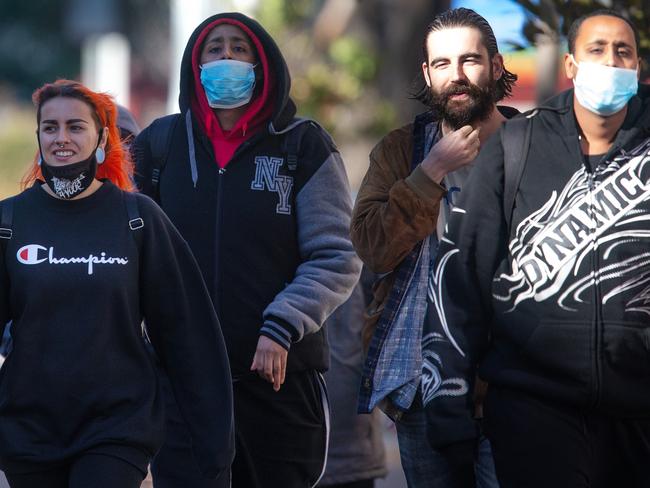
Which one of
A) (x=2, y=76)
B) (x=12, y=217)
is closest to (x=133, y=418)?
(x=12, y=217)

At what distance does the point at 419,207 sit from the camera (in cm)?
466

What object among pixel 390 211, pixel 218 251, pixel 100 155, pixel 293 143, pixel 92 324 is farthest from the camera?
pixel 293 143

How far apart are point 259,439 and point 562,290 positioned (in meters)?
1.47

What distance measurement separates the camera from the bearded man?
15.3 feet

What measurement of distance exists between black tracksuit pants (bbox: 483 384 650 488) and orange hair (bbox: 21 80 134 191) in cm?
163

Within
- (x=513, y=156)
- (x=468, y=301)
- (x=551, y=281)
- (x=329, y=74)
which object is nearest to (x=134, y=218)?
(x=468, y=301)

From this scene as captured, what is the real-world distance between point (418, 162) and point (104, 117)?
3.58 ft

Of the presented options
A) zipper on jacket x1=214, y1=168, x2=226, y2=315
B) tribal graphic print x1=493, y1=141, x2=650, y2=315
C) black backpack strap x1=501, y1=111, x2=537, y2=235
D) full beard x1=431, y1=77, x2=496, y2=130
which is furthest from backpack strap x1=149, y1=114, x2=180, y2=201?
tribal graphic print x1=493, y1=141, x2=650, y2=315

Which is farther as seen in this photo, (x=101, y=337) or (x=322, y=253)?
(x=322, y=253)

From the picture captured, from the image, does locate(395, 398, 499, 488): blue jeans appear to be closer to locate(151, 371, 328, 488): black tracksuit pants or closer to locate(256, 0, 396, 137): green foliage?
locate(151, 371, 328, 488): black tracksuit pants

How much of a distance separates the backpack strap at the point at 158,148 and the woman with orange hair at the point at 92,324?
1.55 feet

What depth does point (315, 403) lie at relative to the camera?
17.7 ft

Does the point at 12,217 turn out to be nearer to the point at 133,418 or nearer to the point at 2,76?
the point at 133,418

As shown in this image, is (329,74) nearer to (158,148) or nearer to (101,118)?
(158,148)
